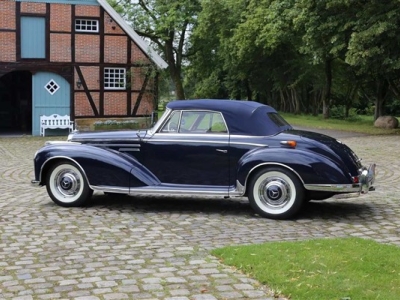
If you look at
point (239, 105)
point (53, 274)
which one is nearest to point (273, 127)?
point (239, 105)

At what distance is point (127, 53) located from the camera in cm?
2777

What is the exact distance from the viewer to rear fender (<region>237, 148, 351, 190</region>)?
7887mm

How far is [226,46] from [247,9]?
3.48 metres

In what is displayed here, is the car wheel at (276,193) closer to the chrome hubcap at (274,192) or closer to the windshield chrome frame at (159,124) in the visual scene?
the chrome hubcap at (274,192)

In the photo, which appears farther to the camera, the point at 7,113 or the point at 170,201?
the point at 7,113

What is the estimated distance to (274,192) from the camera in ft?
26.7

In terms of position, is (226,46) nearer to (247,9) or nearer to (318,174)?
(247,9)

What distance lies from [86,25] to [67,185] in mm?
18982

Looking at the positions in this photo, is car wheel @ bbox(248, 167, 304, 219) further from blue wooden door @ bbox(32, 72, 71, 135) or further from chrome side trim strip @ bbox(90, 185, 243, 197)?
blue wooden door @ bbox(32, 72, 71, 135)

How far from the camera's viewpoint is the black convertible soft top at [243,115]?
27.8 feet

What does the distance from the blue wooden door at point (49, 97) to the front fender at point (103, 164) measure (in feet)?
57.8

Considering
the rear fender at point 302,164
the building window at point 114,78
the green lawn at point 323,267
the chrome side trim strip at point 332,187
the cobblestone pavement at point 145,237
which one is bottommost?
the cobblestone pavement at point 145,237

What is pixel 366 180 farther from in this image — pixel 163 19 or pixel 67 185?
pixel 163 19

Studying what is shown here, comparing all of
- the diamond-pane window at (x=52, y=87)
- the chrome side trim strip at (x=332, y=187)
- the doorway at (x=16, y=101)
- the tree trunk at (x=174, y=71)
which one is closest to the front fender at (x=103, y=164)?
the chrome side trim strip at (x=332, y=187)
